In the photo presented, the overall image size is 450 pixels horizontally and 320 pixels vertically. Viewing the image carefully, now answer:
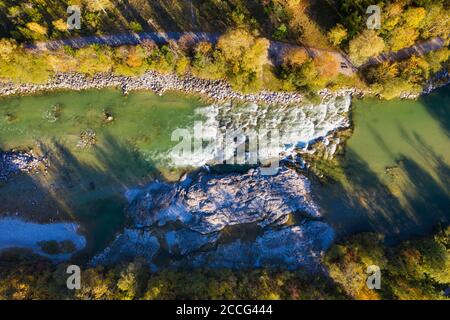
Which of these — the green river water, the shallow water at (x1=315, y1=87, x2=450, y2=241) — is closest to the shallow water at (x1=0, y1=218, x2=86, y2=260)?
the green river water

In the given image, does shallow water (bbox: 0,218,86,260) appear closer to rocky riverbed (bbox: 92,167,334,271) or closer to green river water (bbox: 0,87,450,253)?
green river water (bbox: 0,87,450,253)

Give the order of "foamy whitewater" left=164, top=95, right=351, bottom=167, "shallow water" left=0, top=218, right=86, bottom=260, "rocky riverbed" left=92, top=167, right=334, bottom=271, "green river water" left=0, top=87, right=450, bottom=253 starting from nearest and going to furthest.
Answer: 1. "rocky riverbed" left=92, top=167, right=334, bottom=271
2. "green river water" left=0, top=87, right=450, bottom=253
3. "shallow water" left=0, top=218, right=86, bottom=260
4. "foamy whitewater" left=164, top=95, right=351, bottom=167

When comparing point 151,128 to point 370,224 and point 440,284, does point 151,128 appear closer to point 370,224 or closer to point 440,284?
point 370,224

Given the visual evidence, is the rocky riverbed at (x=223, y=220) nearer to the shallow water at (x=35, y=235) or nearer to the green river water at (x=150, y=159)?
the green river water at (x=150, y=159)

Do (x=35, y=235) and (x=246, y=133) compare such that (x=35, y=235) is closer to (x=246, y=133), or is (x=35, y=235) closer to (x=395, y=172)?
(x=246, y=133)

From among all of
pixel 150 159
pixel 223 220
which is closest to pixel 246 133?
pixel 223 220

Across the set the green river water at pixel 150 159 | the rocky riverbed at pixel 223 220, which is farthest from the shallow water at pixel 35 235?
the rocky riverbed at pixel 223 220

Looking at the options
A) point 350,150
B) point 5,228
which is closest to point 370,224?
point 350,150
